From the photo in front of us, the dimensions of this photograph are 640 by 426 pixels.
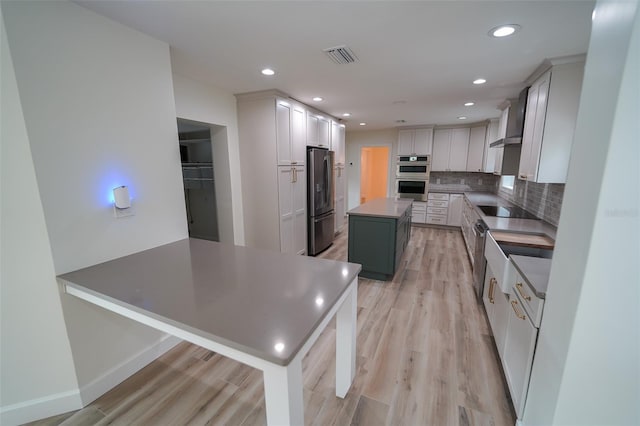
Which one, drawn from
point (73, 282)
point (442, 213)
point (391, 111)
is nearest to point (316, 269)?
point (73, 282)

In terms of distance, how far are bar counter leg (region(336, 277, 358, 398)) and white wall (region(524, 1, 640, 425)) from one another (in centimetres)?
94

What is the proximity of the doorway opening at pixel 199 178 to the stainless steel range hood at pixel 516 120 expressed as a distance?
406 cm

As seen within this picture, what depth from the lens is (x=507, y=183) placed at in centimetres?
480

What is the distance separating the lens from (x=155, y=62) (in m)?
1.91

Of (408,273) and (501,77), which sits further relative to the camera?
(408,273)

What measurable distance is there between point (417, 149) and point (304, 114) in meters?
3.37

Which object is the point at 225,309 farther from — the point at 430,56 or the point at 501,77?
the point at 501,77

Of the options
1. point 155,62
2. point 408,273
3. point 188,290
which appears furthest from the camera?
point 408,273

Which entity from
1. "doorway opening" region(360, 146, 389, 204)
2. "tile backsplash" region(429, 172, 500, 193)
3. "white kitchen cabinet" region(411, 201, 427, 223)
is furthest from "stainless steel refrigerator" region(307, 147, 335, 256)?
"doorway opening" region(360, 146, 389, 204)

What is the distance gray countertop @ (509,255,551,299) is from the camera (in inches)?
50.1

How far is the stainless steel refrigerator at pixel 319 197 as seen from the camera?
409cm

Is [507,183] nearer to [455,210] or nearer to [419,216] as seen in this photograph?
[455,210]

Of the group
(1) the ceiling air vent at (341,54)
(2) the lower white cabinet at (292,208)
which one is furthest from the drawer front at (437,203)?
(1) the ceiling air vent at (341,54)

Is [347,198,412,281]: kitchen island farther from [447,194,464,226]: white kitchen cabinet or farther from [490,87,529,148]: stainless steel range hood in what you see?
[447,194,464,226]: white kitchen cabinet
